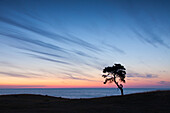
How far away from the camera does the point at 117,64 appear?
1767 inches

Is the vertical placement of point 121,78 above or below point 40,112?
above

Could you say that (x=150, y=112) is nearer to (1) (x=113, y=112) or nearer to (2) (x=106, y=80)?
(1) (x=113, y=112)

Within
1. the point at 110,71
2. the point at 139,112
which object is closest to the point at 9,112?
the point at 139,112

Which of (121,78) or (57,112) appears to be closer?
(57,112)

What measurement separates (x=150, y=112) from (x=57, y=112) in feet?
36.4

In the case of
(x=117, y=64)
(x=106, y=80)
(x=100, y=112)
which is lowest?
(x=100, y=112)

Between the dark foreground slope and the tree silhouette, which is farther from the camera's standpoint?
the tree silhouette

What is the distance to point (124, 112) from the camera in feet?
59.7

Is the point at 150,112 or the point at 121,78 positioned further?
the point at 121,78

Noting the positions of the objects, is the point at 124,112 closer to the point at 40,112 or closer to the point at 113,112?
the point at 113,112

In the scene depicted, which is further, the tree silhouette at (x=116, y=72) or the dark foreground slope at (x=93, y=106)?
the tree silhouette at (x=116, y=72)

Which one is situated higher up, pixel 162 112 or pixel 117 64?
pixel 117 64

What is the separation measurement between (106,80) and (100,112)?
27.5 metres

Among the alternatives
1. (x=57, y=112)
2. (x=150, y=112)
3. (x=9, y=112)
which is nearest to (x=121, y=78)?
(x=150, y=112)
